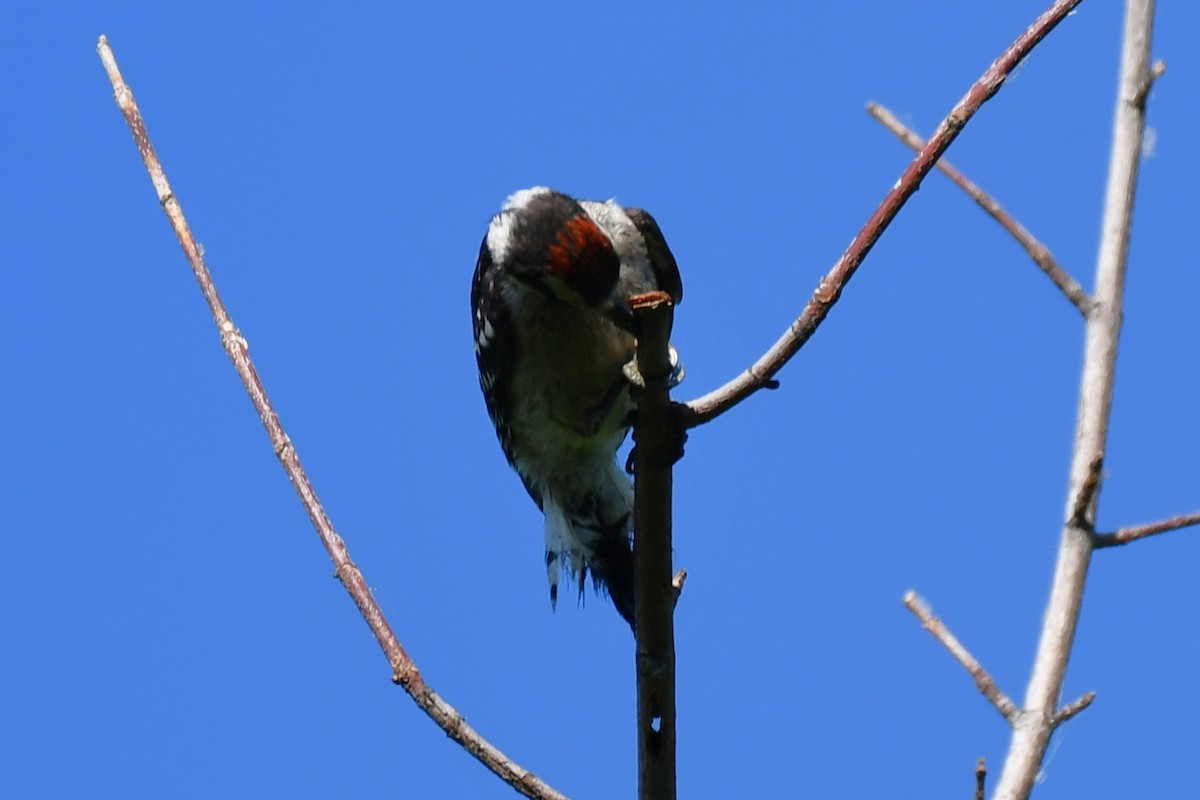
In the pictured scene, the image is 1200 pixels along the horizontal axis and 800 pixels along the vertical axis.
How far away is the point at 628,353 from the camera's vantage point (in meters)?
4.30

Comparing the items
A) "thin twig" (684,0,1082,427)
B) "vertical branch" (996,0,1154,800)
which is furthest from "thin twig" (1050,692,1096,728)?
"thin twig" (684,0,1082,427)

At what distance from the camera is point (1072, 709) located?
1.97m

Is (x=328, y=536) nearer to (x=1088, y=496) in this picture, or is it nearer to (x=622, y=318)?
(x=622, y=318)

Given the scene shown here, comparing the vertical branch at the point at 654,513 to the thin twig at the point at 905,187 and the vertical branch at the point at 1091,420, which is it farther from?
the vertical branch at the point at 1091,420

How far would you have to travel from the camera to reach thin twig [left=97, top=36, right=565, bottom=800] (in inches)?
97.6

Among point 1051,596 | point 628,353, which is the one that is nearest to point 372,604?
point 1051,596

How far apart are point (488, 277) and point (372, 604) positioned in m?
2.18

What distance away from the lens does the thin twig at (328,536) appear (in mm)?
2479

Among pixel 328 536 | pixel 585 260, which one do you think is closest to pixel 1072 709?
pixel 328 536

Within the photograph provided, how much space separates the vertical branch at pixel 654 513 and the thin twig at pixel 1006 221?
22.7 inches

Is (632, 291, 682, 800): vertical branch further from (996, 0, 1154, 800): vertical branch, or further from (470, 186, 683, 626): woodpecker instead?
(470, 186, 683, 626): woodpecker

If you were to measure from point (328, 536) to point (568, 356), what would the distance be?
76.8 inches

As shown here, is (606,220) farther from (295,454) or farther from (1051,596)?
(1051,596)

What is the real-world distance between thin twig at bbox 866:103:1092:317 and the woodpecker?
4.28 ft
